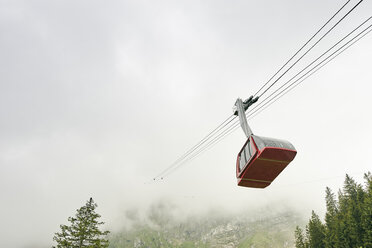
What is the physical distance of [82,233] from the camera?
3089cm

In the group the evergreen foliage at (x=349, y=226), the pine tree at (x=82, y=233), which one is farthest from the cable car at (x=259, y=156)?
the evergreen foliage at (x=349, y=226)

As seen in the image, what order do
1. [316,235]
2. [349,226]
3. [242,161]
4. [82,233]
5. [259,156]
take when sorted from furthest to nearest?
[316,235] → [349,226] → [82,233] → [242,161] → [259,156]

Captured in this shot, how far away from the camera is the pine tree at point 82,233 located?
30258mm

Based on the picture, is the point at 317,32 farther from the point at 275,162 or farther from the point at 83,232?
the point at 83,232

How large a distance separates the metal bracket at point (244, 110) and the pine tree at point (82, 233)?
25615mm

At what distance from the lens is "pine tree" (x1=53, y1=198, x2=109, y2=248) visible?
3026 centimetres

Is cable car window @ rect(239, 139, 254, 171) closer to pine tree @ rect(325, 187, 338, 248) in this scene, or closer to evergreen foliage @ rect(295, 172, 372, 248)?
evergreen foliage @ rect(295, 172, 372, 248)

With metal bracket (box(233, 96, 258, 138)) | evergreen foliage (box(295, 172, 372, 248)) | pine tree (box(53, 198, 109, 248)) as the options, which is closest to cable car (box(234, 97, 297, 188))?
metal bracket (box(233, 96, 258, 138))

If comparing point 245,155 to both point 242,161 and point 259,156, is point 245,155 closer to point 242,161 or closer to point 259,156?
point 242,161

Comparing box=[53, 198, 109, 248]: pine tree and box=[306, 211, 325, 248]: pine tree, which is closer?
box=[53, 198, 109, 248]: pine tree

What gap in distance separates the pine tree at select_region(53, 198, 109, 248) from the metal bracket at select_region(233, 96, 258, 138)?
25.6 metres

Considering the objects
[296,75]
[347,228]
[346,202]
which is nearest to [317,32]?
[296,75]

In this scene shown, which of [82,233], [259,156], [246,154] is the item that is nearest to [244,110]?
[246,154]

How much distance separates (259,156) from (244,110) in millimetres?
3172
